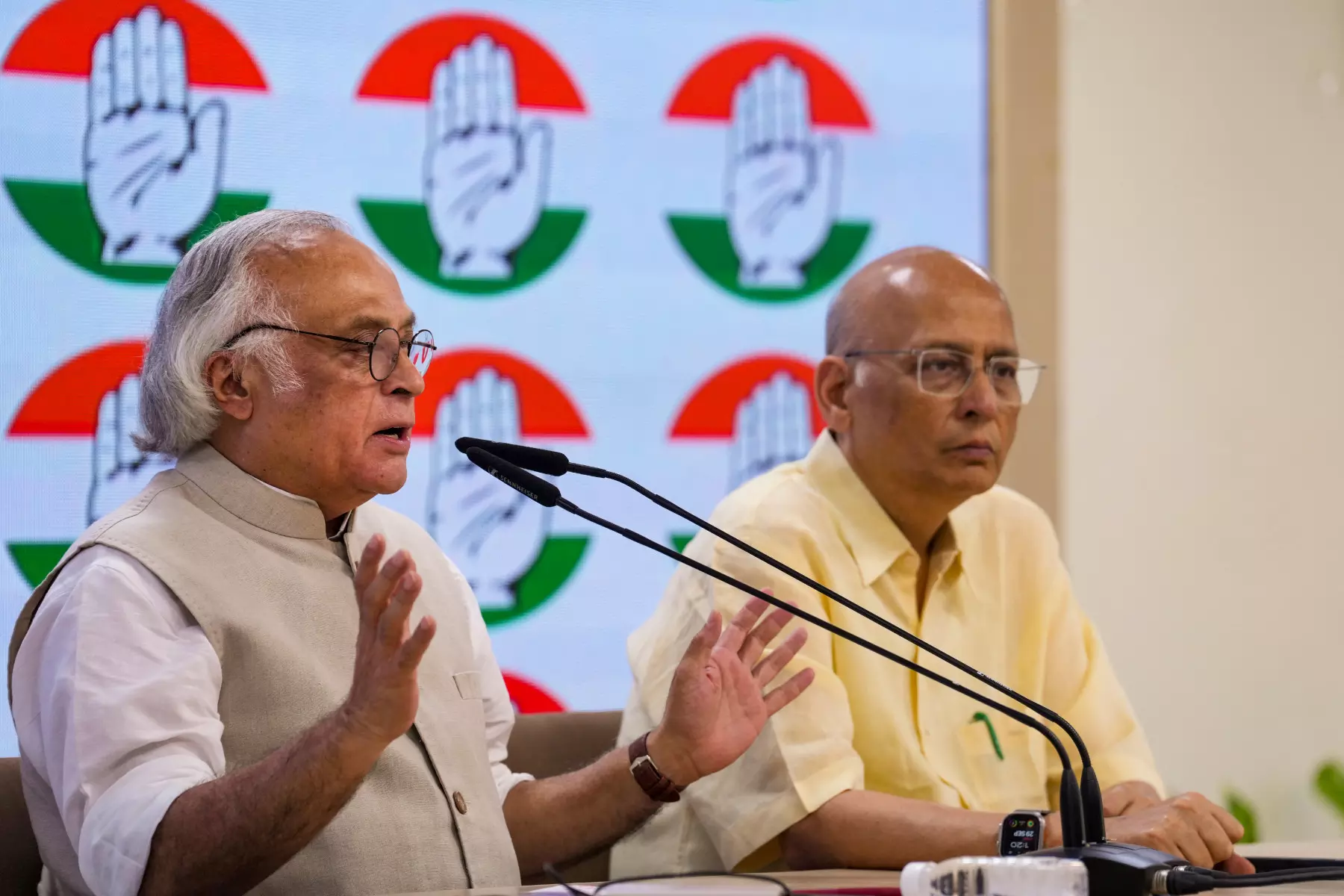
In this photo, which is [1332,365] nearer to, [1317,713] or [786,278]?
[1317,713]

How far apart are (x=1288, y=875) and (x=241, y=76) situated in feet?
7.30

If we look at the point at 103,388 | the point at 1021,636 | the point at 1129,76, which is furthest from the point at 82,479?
the point at 1129,76

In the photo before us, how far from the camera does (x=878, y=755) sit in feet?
6.60

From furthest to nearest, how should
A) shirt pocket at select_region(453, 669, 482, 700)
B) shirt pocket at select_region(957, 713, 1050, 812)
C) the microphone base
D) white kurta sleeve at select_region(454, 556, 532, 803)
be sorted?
shirt pocket at select_region(957, 713, 1050, 812) → white kurta sleeve at select_region(454, 556, 532, 803) → shirt pocket at select_region(453, 669, 482, 700) → the microphone base

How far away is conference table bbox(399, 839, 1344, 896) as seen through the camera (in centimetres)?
140

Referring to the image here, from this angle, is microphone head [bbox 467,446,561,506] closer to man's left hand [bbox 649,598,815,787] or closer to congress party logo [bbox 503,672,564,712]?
man's left hand [bbox 649,598,815,787]

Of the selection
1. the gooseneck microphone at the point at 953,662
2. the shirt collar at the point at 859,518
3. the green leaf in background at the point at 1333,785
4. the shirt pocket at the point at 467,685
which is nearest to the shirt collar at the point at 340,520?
the shirt pocket at the point at 467,685

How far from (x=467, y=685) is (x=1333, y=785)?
248 cm

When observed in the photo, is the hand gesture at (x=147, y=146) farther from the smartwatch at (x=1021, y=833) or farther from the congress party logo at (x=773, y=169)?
the smartwatch at (x=1021, y=833)

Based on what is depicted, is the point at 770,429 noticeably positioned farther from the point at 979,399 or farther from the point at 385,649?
the point at 385,649

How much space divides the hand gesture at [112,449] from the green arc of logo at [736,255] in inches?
45.9

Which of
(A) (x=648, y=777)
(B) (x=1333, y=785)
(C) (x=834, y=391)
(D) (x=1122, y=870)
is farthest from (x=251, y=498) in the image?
(B) (x=1333, y=785)

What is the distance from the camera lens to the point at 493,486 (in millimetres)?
2793

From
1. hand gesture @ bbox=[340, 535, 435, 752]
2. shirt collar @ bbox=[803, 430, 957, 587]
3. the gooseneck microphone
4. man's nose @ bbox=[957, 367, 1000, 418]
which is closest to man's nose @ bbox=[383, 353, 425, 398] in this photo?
the gooseneck microphone
